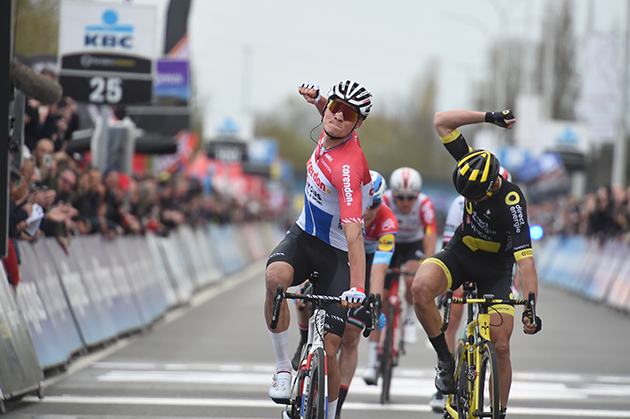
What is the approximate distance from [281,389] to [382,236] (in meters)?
2.49

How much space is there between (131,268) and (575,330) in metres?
7.15

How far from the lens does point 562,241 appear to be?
100 ft

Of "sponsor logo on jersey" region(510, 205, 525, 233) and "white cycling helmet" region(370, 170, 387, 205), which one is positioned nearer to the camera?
"sponsor logo on jersey" region(510, 205, 525, 233)

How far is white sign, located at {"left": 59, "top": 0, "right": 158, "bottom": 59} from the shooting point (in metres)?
15.1

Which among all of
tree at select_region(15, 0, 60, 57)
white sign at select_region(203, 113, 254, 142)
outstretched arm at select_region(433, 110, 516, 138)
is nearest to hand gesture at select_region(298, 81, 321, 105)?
outstretched arm at select_region(433, 110, 516, 138)

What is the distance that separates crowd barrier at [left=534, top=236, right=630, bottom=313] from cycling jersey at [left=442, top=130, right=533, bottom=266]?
1305 centimetres

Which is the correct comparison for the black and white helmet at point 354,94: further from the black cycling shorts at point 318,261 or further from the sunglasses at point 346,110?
the black cycling shorts at point 318,261

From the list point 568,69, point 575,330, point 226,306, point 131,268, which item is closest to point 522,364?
point 575,330

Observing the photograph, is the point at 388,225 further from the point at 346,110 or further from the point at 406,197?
the point at 346,110

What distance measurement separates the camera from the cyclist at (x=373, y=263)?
8.12 m

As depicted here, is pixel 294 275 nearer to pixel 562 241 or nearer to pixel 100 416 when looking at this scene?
pixel 100 416

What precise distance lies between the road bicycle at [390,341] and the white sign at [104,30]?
6.59m

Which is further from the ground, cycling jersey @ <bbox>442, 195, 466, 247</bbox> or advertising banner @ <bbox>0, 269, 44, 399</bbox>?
cycling jersey @ <bbox>442, 195, 466, 247</bbox>

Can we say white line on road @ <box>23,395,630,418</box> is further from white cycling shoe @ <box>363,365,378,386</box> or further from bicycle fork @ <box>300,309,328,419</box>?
bicycle fork @ <box>300,309,328,419</box>
